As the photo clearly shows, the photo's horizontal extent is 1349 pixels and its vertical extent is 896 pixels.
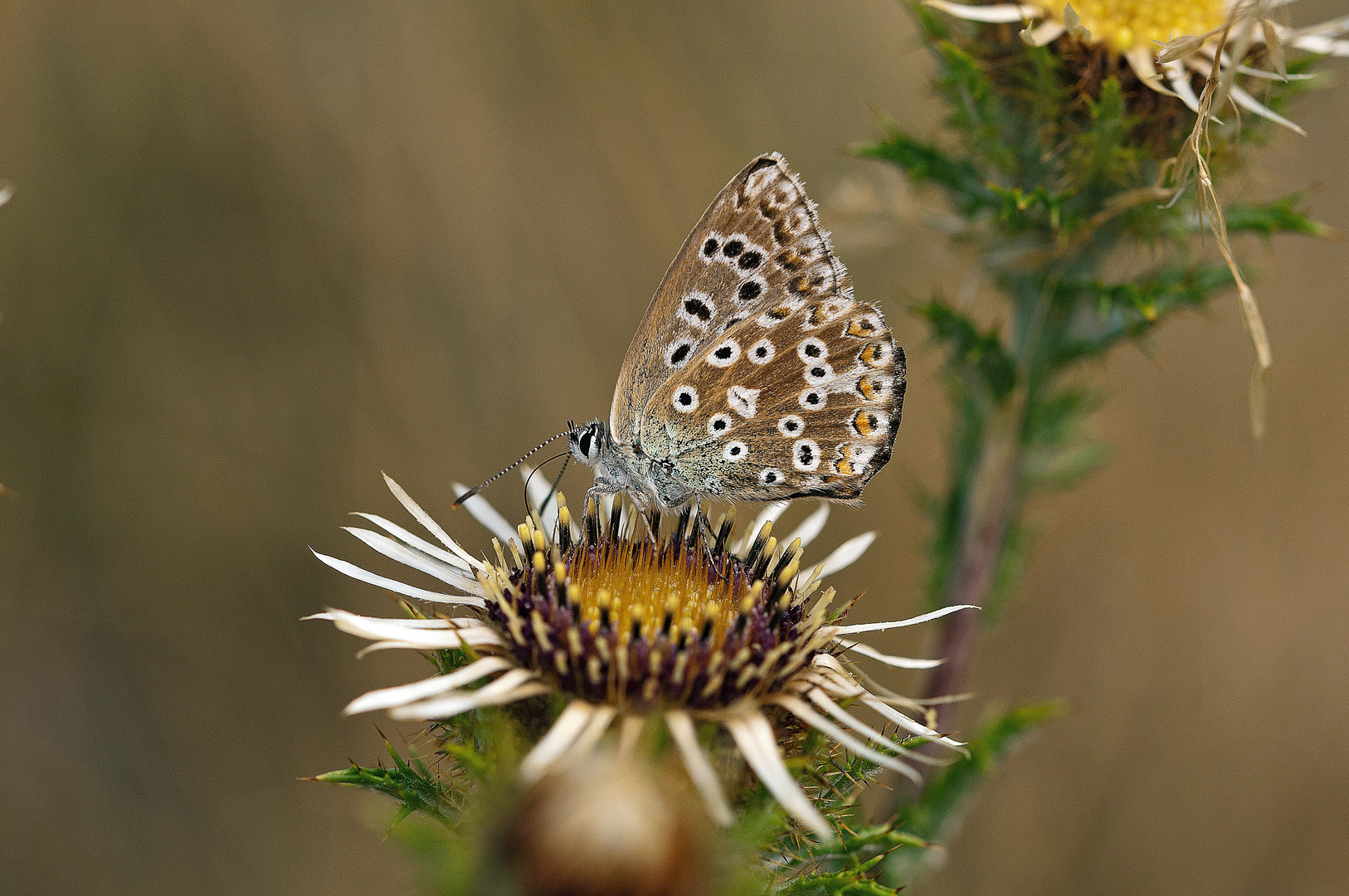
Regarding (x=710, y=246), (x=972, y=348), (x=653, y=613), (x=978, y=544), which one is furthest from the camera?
(x=978, y=544)

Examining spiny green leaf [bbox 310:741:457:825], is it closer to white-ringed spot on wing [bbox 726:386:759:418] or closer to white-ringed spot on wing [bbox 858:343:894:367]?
Result: white-ringed spot on wing [bbox 726:386:759:418]

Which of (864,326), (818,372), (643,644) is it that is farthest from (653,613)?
(864,326)

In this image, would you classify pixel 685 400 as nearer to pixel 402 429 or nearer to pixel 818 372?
pixel 818 372

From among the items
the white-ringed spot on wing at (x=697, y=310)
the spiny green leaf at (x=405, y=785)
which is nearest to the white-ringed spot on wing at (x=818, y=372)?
the white-ringed spot on wing at (x=697, y=310)

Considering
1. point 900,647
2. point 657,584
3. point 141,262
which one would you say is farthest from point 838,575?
point 141,262

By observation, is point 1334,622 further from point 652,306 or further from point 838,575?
point 652,306

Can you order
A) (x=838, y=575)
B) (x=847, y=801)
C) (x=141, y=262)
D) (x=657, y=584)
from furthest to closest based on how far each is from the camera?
(x=838, y=575)
(x=141, y=262)
(x=657, y=584)
(x=847, y=801)
